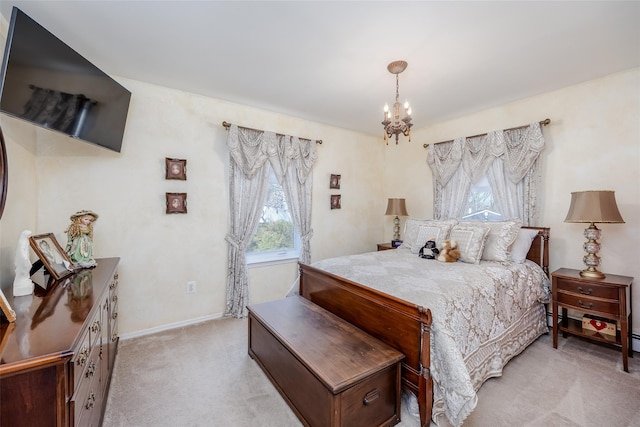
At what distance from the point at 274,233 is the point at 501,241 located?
267 centimetres

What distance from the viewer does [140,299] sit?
2.75 m

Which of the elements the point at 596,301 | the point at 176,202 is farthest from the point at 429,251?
the point at 176,202

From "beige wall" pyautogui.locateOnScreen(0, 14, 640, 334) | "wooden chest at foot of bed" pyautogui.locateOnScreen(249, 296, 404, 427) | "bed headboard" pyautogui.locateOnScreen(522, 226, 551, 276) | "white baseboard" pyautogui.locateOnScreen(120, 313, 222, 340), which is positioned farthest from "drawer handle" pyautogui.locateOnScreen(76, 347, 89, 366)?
"bed headboard" pyautogui.locateOnScreen(522, 226, 551, 276)

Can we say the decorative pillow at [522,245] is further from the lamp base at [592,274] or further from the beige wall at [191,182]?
the lamp base at [592,274]

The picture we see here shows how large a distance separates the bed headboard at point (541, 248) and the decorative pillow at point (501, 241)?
35 centimetres

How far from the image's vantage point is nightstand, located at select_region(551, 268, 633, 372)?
7.16 ft

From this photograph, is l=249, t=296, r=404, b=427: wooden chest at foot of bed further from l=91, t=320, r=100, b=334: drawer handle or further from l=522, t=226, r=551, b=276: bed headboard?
l=522, t=226, r=551, b=276: bed headboard

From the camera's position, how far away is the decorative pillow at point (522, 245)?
278cm

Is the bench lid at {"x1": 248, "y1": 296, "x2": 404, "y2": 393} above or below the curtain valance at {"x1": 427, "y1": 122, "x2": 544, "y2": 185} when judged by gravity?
below

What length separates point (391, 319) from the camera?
5.86 feet

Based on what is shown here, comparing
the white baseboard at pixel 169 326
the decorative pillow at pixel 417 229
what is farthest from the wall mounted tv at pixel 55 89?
the decorative pillow at pixel 417 229

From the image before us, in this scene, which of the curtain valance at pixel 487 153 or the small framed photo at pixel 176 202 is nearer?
the small framed photo at pixel 176 202

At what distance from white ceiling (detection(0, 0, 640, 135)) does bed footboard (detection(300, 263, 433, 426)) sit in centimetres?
187

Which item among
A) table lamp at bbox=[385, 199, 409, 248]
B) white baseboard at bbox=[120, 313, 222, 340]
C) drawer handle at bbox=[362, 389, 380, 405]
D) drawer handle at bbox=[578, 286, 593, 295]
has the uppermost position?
table lamp at bbox=[385, 199, 409, 248]
